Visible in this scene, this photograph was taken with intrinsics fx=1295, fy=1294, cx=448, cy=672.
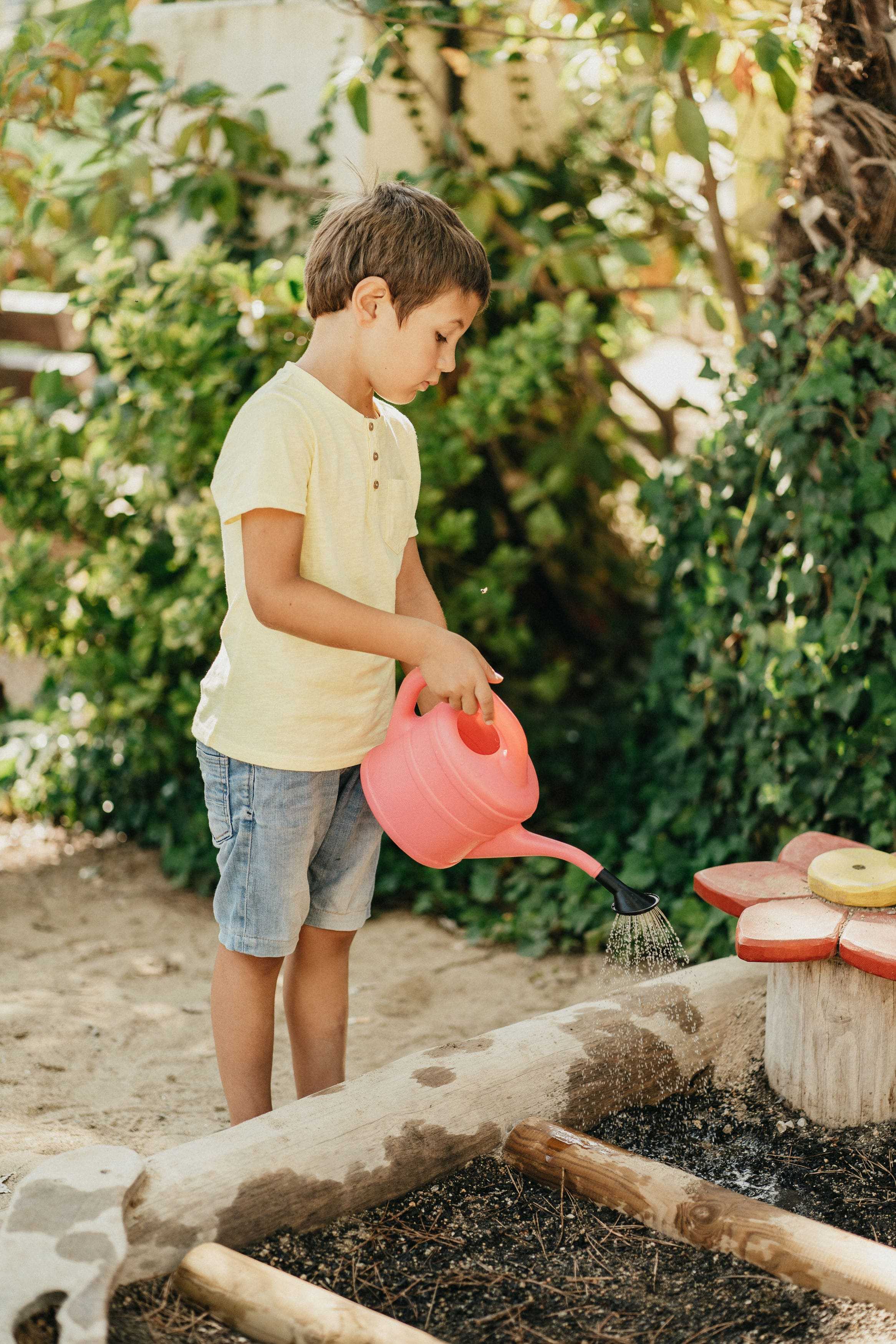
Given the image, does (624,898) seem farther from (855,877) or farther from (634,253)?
(634,253)

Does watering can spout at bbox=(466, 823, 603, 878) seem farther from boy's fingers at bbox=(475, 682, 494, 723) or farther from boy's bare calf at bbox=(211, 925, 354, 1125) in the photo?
boy's bare calf at bbox=(211, 925, 354, 1125)

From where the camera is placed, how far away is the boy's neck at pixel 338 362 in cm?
185

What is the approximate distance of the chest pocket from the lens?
1932 millimetres

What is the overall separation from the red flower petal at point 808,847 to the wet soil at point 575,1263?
447mm

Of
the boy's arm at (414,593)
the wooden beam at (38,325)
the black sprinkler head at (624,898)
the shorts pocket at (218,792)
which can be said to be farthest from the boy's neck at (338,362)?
the wooden beam at (38,325)

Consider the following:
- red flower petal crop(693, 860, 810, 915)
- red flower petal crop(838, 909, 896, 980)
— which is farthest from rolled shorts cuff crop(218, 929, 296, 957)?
red flower petal crop(838, 909, 896, 980)

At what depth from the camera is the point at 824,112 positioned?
104 inches

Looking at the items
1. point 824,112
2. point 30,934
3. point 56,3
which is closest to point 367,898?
point 30,934

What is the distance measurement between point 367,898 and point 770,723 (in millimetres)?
1157

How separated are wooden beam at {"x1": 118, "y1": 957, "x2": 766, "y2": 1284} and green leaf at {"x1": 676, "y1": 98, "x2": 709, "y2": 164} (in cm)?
169

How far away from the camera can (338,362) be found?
185cm

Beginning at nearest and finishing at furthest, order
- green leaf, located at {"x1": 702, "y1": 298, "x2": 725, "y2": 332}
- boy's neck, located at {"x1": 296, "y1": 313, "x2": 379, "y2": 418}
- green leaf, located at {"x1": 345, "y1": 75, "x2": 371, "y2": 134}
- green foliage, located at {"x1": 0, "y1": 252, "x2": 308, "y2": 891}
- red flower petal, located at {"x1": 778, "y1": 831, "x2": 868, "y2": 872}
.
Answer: boy's neck, located at {"x1": 296, "y1": 313, "x2": 379, "y2": 418} → red flower petal, located at {"x1": 778, "y1": 831, "x2": 868, "y2": 872} → green leaf, located at {"x1": 345, "y1": 75, "x2": 371, "y2": 134} → green foliage, located at {"x1": 0, "y1": 252, "x2": 308, "y2": 891} → green leaf, located at {"x1": 702, "y1": 298, "x2": 725, "y2": 332}

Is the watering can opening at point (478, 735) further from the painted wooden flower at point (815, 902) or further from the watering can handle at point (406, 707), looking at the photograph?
the painted wooden flower at point (815, 902)

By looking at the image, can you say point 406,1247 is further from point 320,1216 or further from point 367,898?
point 367,898
